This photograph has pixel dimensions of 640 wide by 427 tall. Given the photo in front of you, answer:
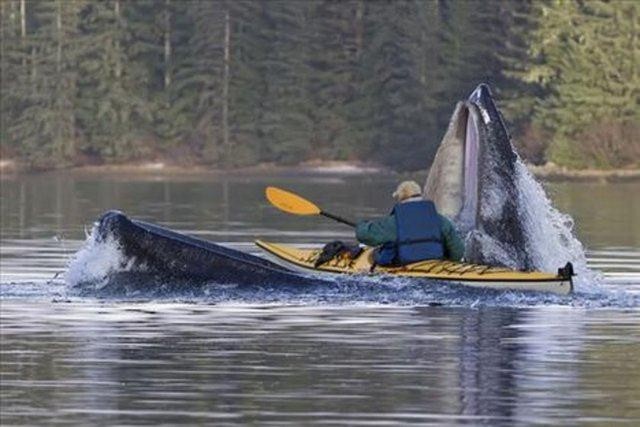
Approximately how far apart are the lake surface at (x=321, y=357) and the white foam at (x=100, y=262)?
13.6 inches

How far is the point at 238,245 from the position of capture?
119 ft

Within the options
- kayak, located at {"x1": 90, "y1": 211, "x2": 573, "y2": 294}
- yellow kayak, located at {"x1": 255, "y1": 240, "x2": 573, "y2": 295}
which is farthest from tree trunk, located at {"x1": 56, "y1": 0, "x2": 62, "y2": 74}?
yellow kayak, located at {"x1": 255, "y1": 240, "x2": 573, "y2": 295}

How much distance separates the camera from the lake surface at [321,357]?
54.5ft

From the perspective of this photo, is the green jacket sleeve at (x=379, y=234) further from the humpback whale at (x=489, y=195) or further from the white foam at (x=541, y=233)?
the white foam at (x=541, y=233)

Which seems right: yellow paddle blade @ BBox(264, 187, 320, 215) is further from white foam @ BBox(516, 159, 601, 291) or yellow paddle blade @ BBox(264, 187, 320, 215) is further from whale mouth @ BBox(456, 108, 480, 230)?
white foam @ BBox(516, 159, 601, 291)

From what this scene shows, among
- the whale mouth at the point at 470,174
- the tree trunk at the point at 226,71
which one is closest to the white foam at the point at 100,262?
the whale mouth at the point at 470,174

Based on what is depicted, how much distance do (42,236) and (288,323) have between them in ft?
56.1

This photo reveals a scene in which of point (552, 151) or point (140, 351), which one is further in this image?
point (552, 151)

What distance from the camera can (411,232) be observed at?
25891 mm

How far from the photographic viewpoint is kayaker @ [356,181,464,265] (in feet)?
84.9

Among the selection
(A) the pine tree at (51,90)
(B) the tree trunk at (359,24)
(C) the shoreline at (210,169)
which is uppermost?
(B) the tree trunk at (359,24)

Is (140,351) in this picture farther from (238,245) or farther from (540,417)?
(238,245)

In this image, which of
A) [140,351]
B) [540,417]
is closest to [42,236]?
[140,351]

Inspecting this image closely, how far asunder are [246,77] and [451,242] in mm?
75440
